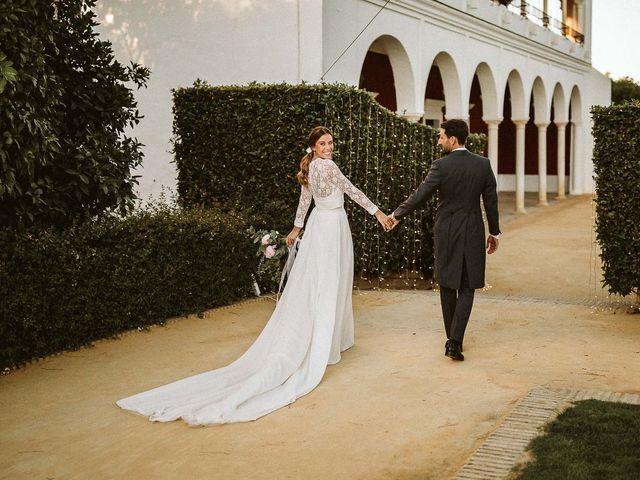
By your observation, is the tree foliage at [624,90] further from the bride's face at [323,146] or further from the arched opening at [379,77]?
the bride's face at [323,146]

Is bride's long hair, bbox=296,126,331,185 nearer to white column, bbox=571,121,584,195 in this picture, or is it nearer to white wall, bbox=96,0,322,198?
white wall, bbox=96,0,322,198

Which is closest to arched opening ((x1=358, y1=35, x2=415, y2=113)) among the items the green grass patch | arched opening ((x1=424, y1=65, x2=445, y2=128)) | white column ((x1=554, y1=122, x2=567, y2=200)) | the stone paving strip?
arched opening ((x1=424, y1=65, x2=445, y2=128))

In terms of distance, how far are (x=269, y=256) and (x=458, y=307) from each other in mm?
3091

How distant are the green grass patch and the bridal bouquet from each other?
4.69 meters

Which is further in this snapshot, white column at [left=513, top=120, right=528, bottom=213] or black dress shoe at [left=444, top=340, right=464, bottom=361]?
white column at [left=513, top=120, right=528, bottom=213]

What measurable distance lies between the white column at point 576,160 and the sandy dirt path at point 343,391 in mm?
20623

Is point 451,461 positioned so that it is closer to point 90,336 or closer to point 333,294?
point 333,294

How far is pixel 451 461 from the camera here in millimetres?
4352

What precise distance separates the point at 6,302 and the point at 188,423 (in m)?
2.16

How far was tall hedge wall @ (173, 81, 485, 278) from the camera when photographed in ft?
32.6

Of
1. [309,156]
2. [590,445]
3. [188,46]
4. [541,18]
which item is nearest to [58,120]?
[309,156]

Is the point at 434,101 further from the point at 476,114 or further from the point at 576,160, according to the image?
the point at 576,160

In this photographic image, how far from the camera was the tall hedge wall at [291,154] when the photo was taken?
32.6ft

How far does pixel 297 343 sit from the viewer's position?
250 inches
